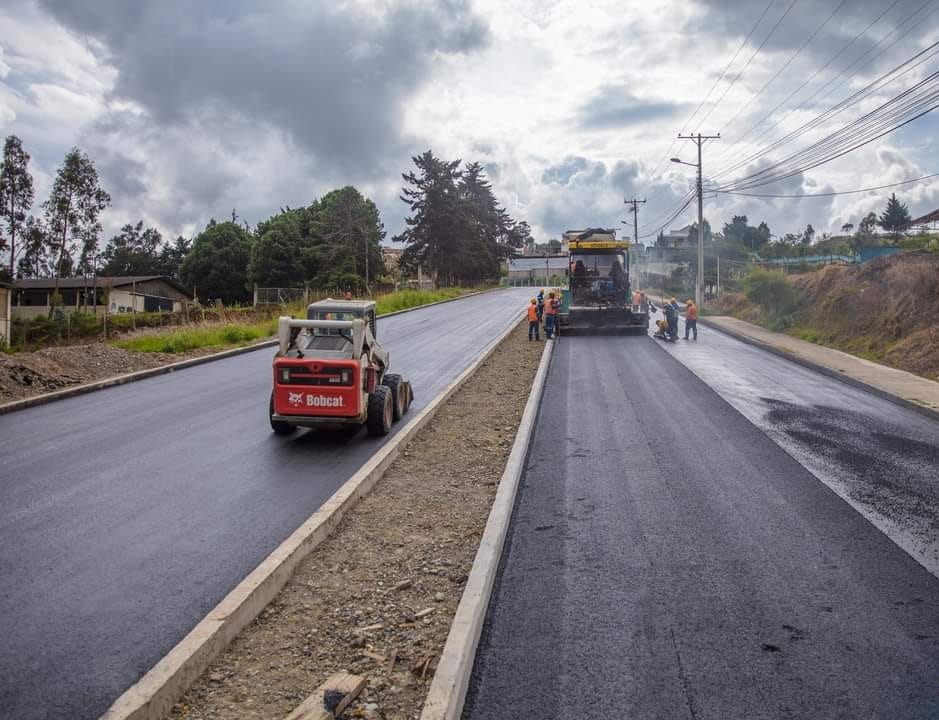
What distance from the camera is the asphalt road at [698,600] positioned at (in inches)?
187

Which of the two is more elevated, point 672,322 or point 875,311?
point 875,311

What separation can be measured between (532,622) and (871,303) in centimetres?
2572

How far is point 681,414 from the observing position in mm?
14180

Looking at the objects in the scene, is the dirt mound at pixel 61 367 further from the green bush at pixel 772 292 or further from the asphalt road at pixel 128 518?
the green bush at pixel 772 292

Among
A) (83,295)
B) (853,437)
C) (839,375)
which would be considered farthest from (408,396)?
(83,295)

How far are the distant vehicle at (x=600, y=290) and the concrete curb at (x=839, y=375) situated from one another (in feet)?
14.2

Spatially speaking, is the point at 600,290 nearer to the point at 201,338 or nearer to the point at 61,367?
→ the point at 201,338

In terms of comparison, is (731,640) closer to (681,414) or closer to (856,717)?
(856,717)

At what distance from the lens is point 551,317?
29.2 metres

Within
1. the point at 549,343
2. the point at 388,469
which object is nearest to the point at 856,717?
the point at 388,469

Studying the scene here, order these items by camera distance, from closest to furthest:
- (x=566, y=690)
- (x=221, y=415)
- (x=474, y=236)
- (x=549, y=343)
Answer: (x=566, y=690), (x=221, y=415), (x=549, y=343), (x=474, y=236)

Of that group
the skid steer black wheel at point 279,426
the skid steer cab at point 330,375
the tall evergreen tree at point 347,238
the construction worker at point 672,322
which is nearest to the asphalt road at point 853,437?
the skid steer cab at point 330,375

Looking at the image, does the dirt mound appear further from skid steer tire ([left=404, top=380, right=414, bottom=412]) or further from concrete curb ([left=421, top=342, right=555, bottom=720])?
concrete curb ([left=421, top=342, right=555, bottom=720])

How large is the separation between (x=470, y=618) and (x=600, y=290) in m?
27.2
